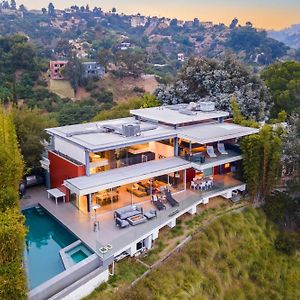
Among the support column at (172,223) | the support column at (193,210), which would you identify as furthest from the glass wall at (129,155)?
the support column at (172,223)

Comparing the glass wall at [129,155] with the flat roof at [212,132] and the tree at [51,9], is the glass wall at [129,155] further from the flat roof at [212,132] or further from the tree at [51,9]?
the tree at [51,9]

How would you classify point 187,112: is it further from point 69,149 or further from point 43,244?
point 43,244

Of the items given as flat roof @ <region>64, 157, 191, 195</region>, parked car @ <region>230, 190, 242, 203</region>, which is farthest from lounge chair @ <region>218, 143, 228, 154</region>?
flat roof @ <region>64, 157, 191, 195</region>

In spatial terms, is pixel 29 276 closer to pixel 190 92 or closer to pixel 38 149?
pixel 38 149

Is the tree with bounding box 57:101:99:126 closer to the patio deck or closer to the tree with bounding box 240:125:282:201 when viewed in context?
the patio deck

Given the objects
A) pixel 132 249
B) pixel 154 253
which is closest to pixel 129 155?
pixel 154 253

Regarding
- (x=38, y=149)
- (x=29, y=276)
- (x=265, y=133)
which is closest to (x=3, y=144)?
(x=29, y=276)
